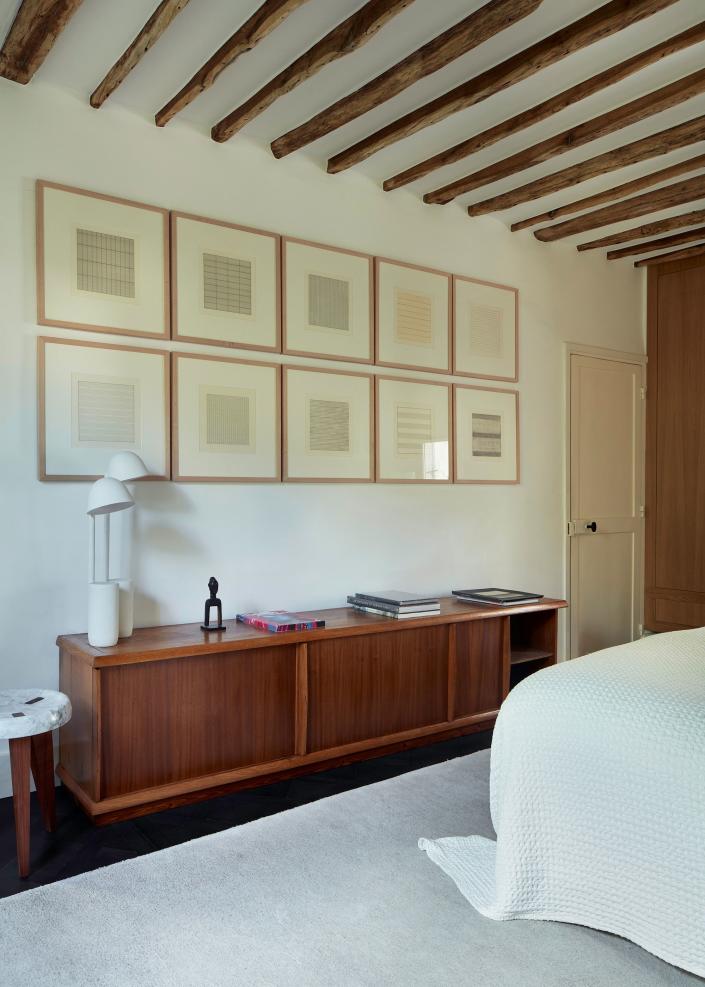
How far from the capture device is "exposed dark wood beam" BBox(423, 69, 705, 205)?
9.47 ft

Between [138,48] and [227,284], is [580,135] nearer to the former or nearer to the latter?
[227,284]

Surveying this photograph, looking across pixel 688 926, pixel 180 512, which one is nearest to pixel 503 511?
pixel 180 512

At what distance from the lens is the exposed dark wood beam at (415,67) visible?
2369 millimetres

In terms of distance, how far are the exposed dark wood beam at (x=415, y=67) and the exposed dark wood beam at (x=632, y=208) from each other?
1.77 metres

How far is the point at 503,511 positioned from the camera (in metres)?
4.31

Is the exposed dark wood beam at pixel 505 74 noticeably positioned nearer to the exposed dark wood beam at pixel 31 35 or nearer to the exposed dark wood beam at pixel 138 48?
the exposed dark wood beam at pixel 138 48

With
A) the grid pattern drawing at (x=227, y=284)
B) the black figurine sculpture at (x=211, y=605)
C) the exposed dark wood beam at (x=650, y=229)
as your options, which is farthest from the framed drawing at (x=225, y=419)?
the exposed dark wood beam at (x=650, y=229)

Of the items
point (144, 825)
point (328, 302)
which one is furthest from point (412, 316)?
point (144, 825)

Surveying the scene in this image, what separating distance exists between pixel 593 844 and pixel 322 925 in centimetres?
72

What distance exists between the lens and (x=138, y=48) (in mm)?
2521

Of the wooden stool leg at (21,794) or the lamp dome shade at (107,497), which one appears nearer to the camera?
the wooden stool leg at (21,794)

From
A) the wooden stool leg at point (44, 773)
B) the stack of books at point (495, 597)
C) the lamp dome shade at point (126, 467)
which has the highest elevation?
the lamp dome shade at point (126, 467)

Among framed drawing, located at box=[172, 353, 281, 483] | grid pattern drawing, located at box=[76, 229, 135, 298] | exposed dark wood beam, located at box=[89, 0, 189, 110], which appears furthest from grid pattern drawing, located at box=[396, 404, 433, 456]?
exposed dark wood beam, located at box=[89, 0, 189, 110]

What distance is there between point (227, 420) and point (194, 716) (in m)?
1.24
